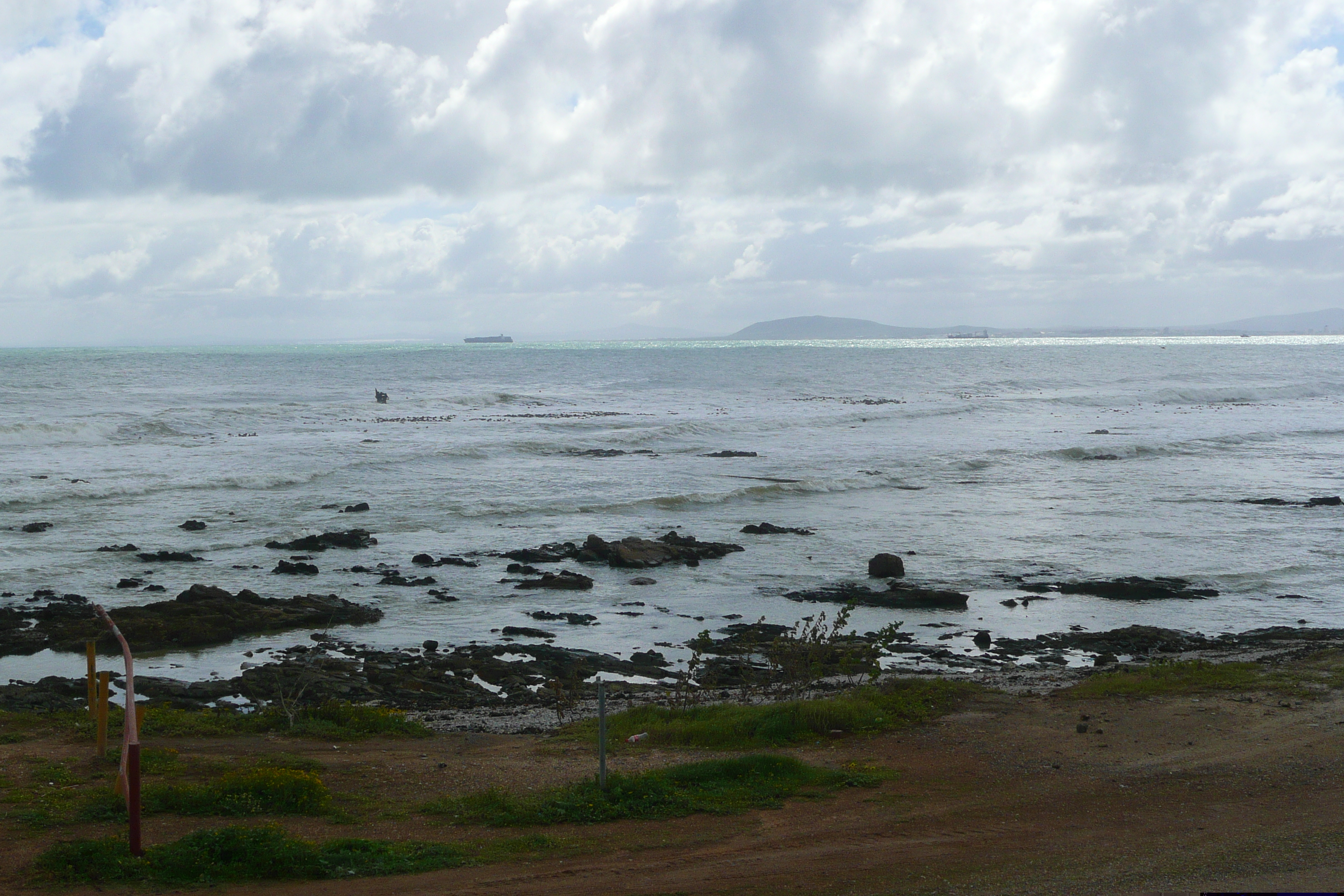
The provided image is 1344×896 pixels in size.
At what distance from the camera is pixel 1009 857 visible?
26.0 feet

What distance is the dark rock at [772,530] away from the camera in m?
26.7

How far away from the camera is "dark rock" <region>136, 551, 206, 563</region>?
22875 millimetres

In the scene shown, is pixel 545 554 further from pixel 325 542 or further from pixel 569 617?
pixel 325 542

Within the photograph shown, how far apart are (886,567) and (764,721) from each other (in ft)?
33.2

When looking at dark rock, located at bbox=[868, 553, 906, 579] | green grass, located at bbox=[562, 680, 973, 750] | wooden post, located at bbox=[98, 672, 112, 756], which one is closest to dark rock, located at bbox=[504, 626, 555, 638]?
green grass, located at bbox=[562, 680, 973, 750]

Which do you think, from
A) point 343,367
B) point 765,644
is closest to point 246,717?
point 765,644

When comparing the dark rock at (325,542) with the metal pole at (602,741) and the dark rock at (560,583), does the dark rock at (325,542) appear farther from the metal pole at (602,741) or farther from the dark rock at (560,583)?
the metal pole at (602,741)

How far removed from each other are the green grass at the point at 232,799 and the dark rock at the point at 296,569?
1303cm

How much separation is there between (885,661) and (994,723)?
4.23 m

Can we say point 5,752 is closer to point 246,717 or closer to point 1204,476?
point 246,717

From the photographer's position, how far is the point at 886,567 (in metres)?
21.6

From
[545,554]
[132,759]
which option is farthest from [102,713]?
[545,554]

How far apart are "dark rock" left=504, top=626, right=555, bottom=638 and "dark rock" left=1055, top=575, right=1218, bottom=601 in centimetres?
1001

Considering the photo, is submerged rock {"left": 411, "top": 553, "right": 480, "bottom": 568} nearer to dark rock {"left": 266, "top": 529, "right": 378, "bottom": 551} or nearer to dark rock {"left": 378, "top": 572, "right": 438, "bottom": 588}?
dark rock {"left": 378, "top": 572, "right": 438, "bottom": 588}
